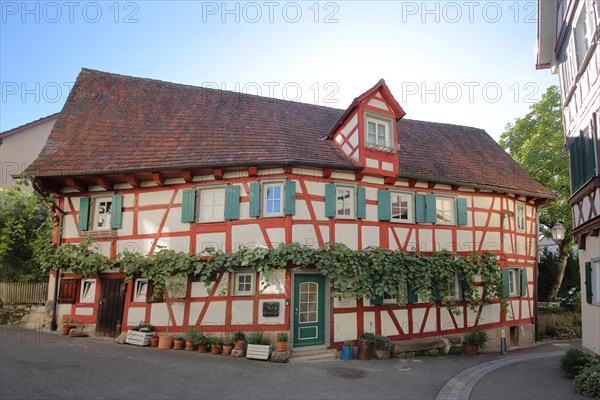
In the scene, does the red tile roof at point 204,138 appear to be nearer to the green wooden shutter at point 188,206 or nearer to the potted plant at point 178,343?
the green wooden shutter at point 188,206

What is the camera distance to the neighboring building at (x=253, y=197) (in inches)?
492

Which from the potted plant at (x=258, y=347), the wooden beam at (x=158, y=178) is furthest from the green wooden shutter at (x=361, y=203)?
the wooden beam at (x=158, y=178)

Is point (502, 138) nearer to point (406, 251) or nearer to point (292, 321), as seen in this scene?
point (406, 251)

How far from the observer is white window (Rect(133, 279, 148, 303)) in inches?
516

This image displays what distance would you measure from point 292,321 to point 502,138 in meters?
18.2

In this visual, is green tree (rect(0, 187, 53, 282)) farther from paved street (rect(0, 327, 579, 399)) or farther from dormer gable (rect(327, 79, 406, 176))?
dormer gable (rect(327, 79, 406, 176))

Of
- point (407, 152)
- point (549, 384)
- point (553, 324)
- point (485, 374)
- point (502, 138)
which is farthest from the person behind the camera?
point (502, 138)

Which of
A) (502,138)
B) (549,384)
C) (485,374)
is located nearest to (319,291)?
(485,374)

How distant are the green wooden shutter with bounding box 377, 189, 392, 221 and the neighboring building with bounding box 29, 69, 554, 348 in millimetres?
33

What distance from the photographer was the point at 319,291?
12.8 meters

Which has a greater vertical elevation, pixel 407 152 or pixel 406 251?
pixel 407 152

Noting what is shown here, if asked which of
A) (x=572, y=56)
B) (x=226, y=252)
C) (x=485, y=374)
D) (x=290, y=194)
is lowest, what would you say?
(x=485, y=374)

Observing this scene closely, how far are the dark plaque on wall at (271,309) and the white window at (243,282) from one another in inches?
27.3

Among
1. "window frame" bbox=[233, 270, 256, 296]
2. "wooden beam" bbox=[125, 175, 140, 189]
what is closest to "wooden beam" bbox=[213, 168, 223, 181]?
"wooden beam" bbox=[125, 175, 140, 189]
